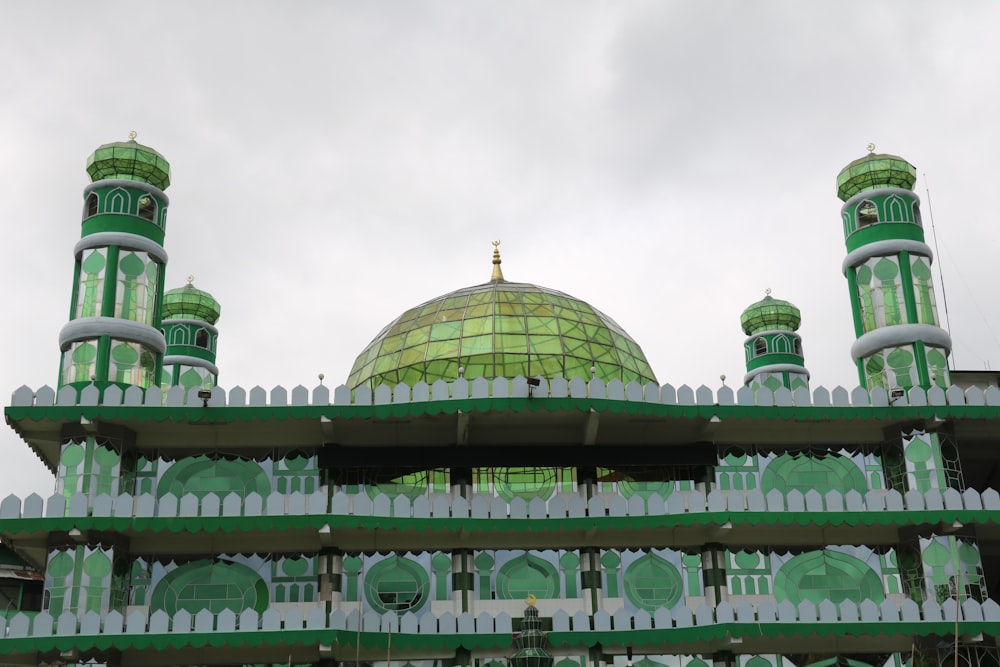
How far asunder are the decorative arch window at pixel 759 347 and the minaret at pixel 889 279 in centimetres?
2100

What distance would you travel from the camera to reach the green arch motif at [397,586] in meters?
37.9

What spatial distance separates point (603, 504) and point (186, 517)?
13.1 m

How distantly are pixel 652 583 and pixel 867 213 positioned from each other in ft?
55.2

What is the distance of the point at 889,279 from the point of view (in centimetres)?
4397

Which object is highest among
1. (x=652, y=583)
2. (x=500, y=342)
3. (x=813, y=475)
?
(x=500, y=342)

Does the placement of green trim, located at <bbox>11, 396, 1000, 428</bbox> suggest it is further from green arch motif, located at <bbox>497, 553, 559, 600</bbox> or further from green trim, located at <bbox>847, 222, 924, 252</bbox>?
green trim, located at <bbox>847, 222, 924, 252</bbox>

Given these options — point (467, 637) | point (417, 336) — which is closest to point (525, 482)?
point (467, 637)

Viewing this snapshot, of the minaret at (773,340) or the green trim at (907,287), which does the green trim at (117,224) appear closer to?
the green trim at (907,287)

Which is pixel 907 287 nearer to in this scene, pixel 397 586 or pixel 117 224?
pixel 397 586

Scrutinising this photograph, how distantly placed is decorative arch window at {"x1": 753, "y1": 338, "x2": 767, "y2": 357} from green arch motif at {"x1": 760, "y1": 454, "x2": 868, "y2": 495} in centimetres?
2559

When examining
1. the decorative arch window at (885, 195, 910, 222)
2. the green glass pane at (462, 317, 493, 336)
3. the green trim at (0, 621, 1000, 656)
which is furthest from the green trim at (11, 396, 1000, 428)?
the decorative arch window at (885, 195, 910, 222)

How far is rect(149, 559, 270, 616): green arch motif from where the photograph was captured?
124 ft

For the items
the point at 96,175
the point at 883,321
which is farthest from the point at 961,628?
the point at 96,175

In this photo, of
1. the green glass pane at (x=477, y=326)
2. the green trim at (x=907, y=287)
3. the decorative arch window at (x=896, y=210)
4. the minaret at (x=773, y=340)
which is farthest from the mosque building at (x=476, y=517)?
the minaret at (x=773, y=340)
